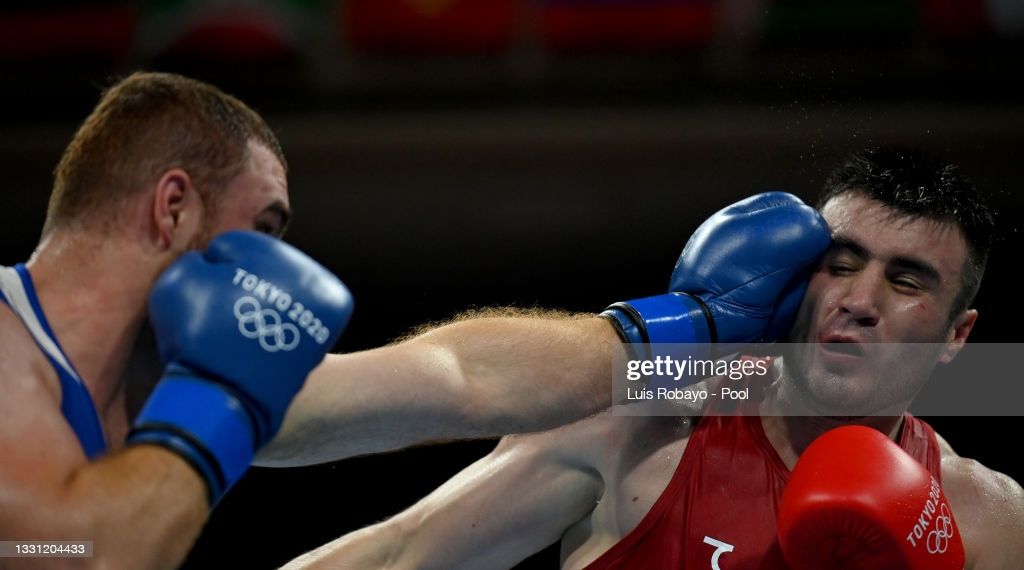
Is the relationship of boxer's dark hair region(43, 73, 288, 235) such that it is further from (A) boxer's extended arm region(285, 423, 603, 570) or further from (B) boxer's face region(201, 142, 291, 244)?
(A) boxer's extended arm region(285, 423, 603, 570)

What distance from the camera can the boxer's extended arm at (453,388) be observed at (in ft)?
6.91

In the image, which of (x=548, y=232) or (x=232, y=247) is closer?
(x=232, y=247)

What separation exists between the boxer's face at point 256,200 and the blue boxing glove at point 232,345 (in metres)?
0.12

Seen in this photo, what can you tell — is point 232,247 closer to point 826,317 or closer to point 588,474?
point 588,474

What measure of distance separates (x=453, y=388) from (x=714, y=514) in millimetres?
675

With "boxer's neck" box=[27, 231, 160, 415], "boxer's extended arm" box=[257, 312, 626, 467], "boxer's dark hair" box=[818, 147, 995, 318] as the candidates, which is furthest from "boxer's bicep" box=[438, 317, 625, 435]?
"boxer's dark hair" box=[818, 147, 995, 318]

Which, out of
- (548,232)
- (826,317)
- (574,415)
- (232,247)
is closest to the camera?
(232,247)

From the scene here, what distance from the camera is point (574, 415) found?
2.24 meters

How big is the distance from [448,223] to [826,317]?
3.13 meters

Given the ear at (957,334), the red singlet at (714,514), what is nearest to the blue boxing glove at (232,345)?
the red singlet at (714,514)

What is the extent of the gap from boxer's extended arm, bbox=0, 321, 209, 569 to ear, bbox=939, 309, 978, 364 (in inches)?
68.6

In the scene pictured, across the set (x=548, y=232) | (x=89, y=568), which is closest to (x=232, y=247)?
(x=89, y=568)

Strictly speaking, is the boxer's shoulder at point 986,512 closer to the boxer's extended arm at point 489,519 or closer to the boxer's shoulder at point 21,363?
the boxer's extended arm at point 489,519

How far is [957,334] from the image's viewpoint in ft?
8.75
